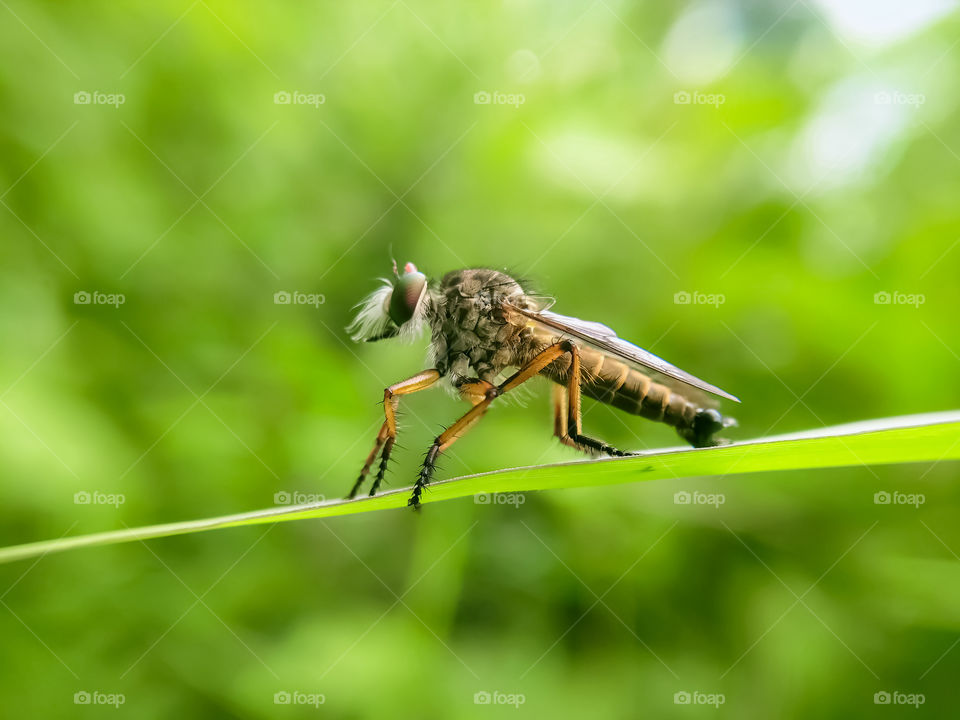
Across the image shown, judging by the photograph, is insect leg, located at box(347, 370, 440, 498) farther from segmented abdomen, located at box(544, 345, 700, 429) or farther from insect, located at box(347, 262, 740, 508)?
segmented abdomen, located at box(544, 345, 700, 429)

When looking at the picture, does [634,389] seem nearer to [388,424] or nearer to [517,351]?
[517,351]

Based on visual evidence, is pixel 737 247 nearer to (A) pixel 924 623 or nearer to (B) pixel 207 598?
(A) pixel 924 623

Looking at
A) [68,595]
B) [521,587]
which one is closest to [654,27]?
[521,587]

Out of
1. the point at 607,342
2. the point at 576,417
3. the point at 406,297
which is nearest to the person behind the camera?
the point at 576,417

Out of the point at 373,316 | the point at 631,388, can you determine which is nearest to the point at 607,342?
the point at 631,388

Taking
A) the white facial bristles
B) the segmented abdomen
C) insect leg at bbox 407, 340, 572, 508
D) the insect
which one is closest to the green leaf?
insect leg at bbox 407, 340, 572, 508

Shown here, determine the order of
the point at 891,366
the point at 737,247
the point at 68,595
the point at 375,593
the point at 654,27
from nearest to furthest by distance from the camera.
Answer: the point at 68,595 → the point at 375,593 → the point at 891,366 → the point at 737,247 → the point at 654,27
